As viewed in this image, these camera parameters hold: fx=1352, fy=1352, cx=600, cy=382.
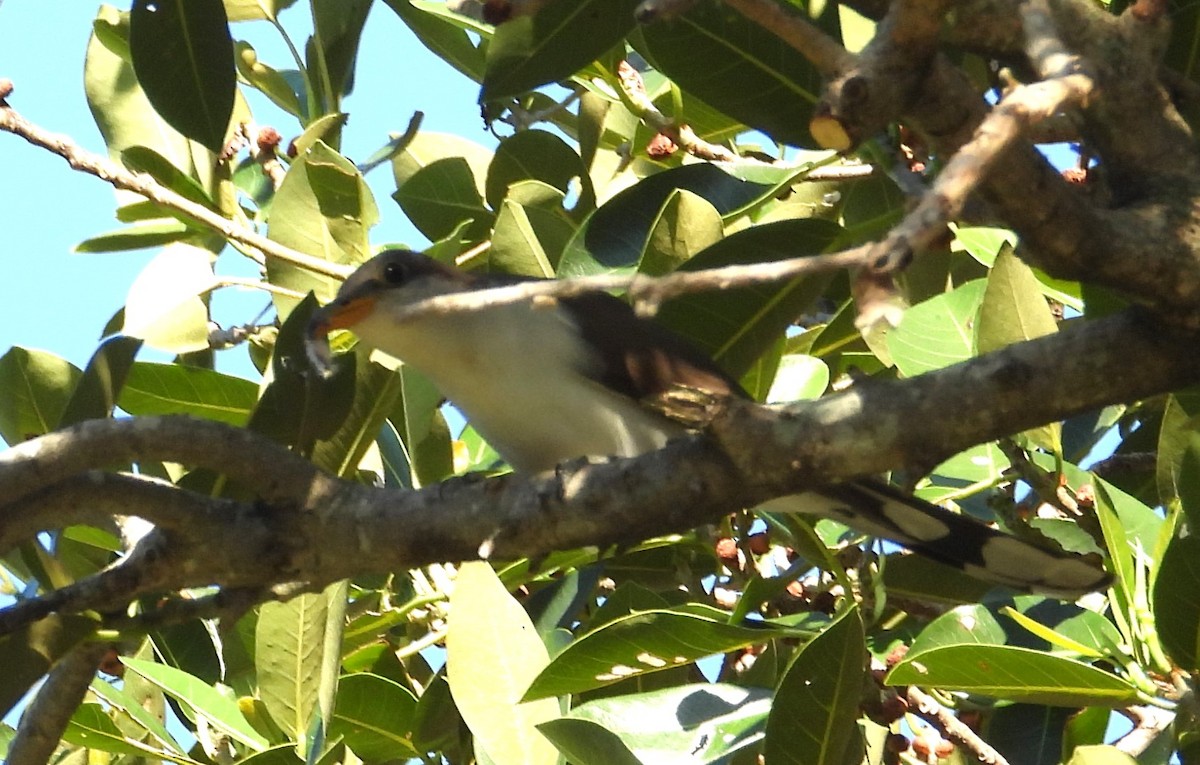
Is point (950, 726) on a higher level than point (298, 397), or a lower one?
lower

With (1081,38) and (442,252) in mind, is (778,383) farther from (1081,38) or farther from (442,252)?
(1081,38)

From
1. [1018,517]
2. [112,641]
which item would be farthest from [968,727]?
[112,641]

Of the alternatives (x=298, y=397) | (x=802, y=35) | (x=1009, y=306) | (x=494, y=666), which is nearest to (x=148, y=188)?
(x=298, y=397)

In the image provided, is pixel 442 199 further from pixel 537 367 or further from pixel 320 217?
pixel 537 367

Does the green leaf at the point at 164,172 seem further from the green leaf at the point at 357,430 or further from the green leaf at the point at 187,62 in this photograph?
the green leaf at the point at 357,430

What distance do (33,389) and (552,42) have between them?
1429mm

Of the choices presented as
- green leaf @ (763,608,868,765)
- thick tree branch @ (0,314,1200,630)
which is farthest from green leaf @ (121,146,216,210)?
green leaf @ (763,608,868,765)

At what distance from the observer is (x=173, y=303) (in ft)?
12.4

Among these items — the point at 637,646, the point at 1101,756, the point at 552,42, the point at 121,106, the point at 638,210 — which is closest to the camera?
the point at 1101,756

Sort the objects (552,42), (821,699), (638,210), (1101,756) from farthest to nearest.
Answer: (638,210) → (552,42) → (1101,756) → (821,699)

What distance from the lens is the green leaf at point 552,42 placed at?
2.74 m

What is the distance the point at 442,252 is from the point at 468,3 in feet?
2.47

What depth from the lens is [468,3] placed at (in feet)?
8.87

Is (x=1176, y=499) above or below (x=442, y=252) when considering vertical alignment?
below
